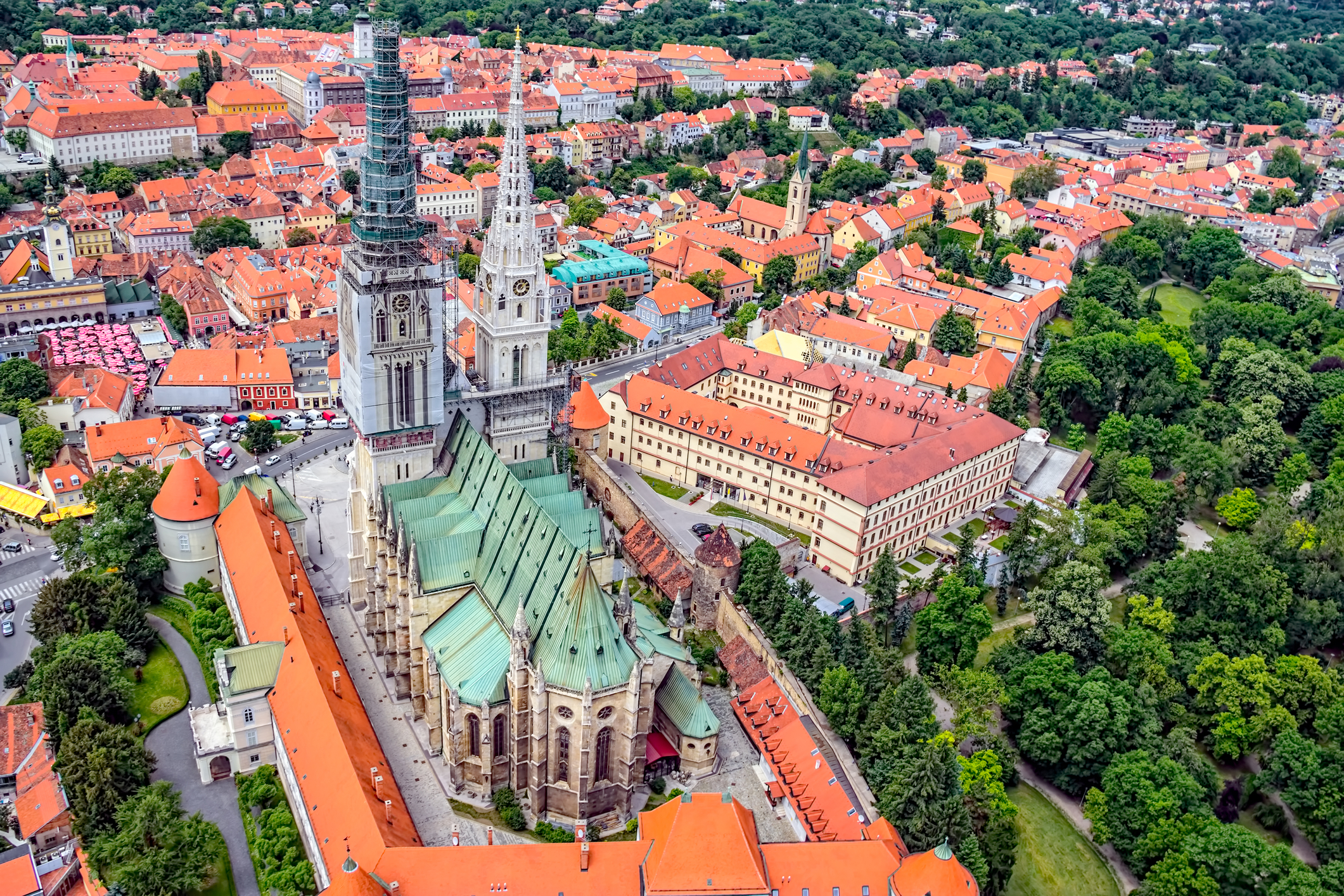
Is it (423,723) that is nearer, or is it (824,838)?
(824,838)

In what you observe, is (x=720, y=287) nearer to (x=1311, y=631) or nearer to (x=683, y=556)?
(x=683, y=556)

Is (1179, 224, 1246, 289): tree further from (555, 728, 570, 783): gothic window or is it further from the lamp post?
(555, 728, 570, 783): gothic window

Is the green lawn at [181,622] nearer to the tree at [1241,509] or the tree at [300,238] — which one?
the tree at [300,238]

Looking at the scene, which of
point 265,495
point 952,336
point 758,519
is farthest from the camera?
point 952,336

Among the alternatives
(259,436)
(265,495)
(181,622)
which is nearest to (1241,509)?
(265,495)

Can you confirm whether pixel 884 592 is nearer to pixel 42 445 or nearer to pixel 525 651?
pixel 525 651

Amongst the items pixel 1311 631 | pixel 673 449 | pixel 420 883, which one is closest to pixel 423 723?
pixel 420 883

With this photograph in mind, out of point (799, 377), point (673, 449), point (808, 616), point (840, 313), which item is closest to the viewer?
point (808, 616)
